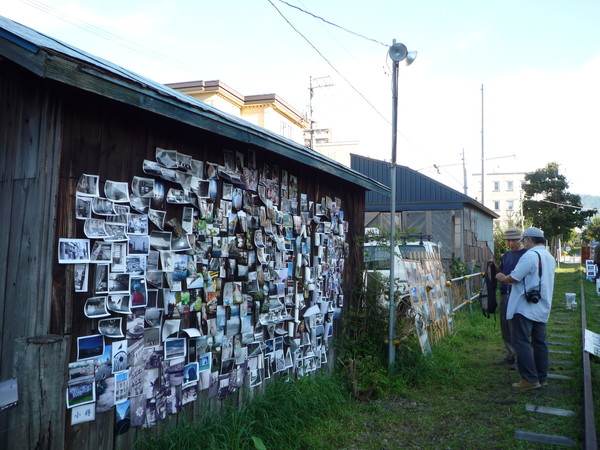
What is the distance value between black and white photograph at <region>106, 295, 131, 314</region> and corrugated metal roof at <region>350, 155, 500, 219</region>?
1677 centimetres

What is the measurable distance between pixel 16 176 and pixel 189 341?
5.92 feet

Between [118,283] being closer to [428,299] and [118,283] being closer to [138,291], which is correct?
[138,291]

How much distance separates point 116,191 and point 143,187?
0.26m

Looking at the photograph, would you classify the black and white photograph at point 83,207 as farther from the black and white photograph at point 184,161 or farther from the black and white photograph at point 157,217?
the black and white photograph at point 184,161

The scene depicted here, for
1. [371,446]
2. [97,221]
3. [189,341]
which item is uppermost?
[97,221]

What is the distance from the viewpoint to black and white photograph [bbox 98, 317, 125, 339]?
3371 millimetres

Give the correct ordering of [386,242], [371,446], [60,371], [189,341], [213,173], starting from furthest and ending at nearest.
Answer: [386,242] → [371,446] → [213,173] → [189,341] → [60,371]

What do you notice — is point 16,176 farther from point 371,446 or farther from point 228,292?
point 371,446

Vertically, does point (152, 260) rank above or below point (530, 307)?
above

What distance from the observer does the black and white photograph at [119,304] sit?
342cm

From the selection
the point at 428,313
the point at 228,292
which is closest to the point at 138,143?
the point at 228,292

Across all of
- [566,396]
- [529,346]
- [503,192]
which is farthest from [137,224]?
[503,192]

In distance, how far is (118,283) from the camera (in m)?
3.48

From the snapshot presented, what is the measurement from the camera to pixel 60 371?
293cm
